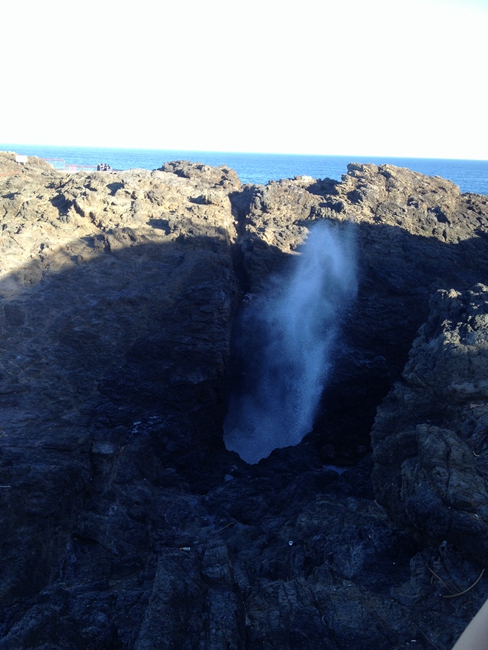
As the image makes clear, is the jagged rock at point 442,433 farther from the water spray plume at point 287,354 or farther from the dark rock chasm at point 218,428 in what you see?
the water spray plume at point 287,354

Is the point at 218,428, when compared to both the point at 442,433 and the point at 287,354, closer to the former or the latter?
the point at 287,354

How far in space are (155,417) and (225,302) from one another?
3775 millimetres

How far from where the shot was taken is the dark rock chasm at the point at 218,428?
246 inches

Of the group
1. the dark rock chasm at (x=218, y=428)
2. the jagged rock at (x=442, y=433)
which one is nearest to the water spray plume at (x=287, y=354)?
the dark rock chasm at (x=218, y=428)

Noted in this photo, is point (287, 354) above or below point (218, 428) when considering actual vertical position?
above

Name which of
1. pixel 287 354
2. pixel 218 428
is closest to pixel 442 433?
pixel 218 428

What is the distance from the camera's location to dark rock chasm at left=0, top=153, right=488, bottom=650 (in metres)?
6.25

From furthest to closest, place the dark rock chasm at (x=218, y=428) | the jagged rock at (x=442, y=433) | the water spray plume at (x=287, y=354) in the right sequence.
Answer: the water spray plume at (x=287, y=354), the jagged rock at (x=442, y=433), the dark rock chasm at (x=218, y=428)

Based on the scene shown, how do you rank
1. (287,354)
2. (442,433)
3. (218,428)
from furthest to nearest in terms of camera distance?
1. (287,354)
2. (218,428)
3. (442,433)

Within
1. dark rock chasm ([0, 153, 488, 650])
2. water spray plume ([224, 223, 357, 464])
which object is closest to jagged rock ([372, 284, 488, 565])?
dark rock chasm ([0, 153, 488, 650])

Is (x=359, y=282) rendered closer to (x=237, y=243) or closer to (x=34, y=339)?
(x=237, y=243)

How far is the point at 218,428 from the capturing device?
13.1m

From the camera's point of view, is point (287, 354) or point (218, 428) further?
point (287, 354)

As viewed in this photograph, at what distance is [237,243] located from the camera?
16.8 m
